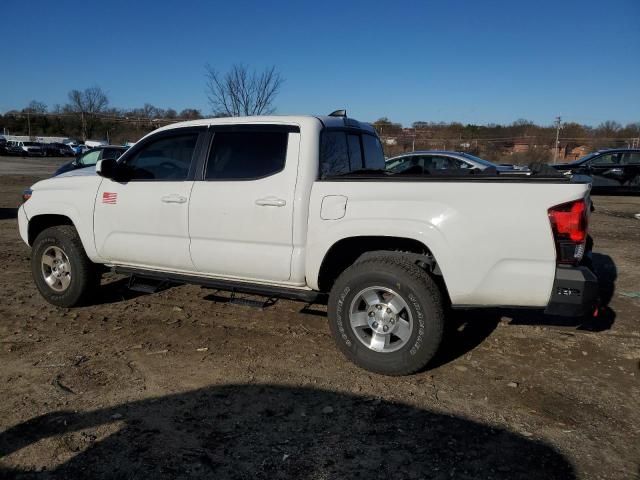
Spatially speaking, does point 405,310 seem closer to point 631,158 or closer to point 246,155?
point 246,155

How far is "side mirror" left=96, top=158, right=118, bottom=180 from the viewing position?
15.3 feet

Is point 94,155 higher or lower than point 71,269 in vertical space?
higher

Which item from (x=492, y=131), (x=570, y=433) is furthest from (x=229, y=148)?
(x=492, y=131)

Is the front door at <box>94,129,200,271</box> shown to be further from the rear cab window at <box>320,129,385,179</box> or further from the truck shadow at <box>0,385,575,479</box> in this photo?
the truck shadow at <box>0,385,575,479</box>

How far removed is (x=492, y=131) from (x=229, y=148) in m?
36.4

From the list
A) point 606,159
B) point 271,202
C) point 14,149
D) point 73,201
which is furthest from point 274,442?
point 14,149

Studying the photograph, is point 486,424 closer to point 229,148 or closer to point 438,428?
point 438,428

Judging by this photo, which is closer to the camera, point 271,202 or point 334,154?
point 271,202

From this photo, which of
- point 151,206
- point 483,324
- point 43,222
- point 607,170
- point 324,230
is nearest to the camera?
point 324,230

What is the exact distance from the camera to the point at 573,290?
10.6 feet

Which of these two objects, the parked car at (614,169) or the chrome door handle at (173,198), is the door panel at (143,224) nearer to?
the chrome door handle at (173,198)

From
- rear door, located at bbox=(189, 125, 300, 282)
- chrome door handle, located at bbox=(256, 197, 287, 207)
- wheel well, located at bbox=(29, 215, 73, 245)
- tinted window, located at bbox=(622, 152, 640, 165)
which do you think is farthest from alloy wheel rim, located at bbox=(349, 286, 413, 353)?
tinted window, located at bbox=(622, 152, 640, 165)

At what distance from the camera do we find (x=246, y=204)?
4.13 metres

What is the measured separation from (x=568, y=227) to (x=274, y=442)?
2.24 metres
